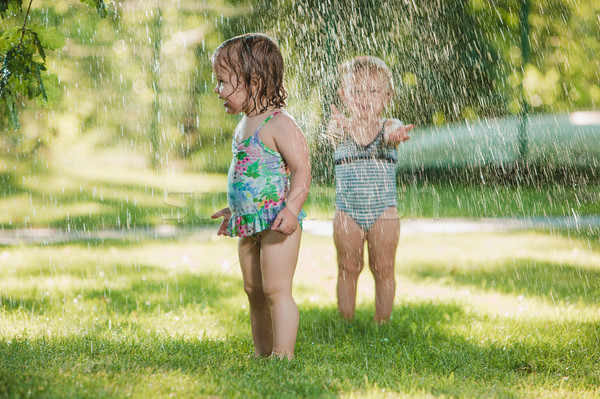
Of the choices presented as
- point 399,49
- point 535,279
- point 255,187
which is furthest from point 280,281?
point 399,49

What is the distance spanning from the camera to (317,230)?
9.41 m

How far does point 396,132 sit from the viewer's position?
4.05 m

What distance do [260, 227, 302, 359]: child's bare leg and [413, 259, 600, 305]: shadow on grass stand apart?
2.68 m

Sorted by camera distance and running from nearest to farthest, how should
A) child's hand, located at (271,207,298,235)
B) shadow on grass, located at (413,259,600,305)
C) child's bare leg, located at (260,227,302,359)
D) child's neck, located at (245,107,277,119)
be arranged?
child's hand, located at (271,207,298,235)
child's bare leg, located at (260,227,302,359)
child's neck, located at (245,107,277,119)
shadow on grass, located at (413,259,600,305)

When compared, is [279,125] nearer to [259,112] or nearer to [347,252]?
[259,112]

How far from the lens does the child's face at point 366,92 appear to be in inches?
163

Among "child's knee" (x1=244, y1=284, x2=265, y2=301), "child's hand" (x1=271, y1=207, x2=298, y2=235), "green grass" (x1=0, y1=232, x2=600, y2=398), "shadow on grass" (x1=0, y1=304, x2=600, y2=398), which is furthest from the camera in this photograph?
"child's knee" (x1=244, y1=284, x2=265, y2=301)

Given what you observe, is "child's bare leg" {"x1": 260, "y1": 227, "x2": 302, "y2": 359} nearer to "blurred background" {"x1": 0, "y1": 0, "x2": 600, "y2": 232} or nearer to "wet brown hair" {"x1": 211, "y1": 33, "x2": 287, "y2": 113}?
Result: "wet brown hair" {"x1": 211, "y1": 33, "x2": 287, "y2": 113}

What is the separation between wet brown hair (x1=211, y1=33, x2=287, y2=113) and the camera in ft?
10.6

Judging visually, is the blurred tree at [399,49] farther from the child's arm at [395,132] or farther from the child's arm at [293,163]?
the child's arm at [293,163]

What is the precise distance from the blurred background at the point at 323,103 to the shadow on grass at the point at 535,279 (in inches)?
180

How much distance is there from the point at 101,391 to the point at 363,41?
47.8 ft

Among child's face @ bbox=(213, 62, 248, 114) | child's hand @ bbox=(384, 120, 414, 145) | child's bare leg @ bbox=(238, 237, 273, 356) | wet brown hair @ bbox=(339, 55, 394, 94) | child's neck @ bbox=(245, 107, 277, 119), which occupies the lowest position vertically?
child's bare leg @ bbox=(238, 237, 273, 356)

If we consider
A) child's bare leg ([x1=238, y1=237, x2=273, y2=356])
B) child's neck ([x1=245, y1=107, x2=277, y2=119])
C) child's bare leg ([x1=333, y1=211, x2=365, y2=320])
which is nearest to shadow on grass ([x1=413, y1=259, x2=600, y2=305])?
child's bare leg ([x1=333, y1=211, x2=365, y2=320])
